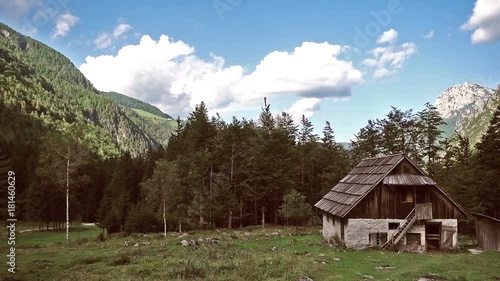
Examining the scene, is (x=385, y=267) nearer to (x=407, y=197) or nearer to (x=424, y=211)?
(x=424, y=211)

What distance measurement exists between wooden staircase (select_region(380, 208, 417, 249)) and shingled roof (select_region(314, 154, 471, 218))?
132 inches

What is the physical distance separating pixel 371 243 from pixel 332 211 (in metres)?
4.99

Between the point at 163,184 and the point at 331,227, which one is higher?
the point at 163,184

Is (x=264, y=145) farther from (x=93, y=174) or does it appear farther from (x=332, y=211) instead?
(x=93, y=174)

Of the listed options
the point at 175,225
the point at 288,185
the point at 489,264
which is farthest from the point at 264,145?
the point at 489,264

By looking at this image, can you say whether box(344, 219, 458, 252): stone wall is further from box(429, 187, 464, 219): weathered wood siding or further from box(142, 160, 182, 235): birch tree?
box(142, 160, 182, 235): birch tree

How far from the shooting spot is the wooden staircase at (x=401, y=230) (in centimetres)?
3606

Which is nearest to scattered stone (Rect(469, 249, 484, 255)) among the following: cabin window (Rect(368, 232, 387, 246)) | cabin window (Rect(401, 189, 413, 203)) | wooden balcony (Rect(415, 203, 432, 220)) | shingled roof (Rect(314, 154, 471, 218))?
shingled roof (Rect(314, 154, 471, 218))

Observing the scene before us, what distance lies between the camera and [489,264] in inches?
1113

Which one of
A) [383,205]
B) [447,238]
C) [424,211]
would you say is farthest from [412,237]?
[383,205]

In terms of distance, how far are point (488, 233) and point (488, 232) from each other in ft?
0.36

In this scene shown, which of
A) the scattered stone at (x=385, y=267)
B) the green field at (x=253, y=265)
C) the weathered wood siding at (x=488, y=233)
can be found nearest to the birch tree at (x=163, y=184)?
the green field at (x=253, y=265)

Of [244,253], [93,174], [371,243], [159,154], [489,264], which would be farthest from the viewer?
[93,174]

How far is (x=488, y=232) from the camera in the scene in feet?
122
